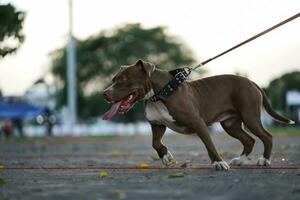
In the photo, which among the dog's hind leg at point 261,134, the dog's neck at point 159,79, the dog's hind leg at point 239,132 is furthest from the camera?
the dog's hind leg at point 239,132

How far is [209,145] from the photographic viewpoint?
385 inches

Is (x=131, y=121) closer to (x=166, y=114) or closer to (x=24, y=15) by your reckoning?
(x=24, y=15)

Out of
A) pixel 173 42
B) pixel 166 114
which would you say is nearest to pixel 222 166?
pixel 166 114

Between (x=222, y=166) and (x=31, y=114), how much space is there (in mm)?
33914

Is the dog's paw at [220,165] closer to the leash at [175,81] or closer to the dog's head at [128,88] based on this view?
the leash at [175,81]

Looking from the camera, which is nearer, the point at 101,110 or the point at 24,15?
the point at 24,15

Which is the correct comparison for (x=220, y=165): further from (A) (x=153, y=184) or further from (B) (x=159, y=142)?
(A) (x=153, y=184)

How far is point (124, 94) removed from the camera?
993cm

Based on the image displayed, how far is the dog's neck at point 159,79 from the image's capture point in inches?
394

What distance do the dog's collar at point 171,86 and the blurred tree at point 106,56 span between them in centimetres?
5723

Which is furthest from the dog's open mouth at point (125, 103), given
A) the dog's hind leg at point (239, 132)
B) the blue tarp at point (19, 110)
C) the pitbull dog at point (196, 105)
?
the blue tarp at point (19, 110)

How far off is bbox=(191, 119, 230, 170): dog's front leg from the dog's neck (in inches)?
27.9

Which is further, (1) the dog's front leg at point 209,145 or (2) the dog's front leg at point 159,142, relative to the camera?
(2) the dog's front leg at point 159,142

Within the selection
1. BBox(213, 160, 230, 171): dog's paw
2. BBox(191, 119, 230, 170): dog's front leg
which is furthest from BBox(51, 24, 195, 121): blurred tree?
BBox(213, 160, 230, 171): dog's paw
